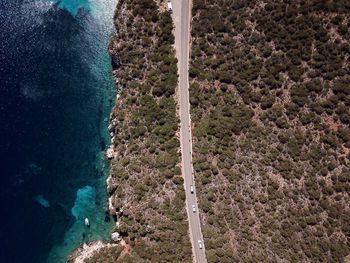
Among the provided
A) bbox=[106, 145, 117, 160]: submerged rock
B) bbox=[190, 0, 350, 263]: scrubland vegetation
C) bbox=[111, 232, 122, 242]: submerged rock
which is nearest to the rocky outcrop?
bbox=[111, 232, 122, 242]: submerged rock

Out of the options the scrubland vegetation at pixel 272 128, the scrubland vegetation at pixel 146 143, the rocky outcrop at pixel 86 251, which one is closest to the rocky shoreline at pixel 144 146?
the scrubland vegetation at pixel 146 143

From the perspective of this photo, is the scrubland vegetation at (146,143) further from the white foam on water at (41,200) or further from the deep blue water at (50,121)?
the white foam on water at (41,200)

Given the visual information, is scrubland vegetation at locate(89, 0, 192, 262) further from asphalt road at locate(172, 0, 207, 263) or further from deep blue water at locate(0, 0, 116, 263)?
deep blue water at locate(0, 0, 116, 263)

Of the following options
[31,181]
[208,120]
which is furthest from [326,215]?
[31,181]

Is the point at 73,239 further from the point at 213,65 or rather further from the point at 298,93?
the point at 298,93

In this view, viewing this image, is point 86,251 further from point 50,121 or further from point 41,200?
point 50,121
